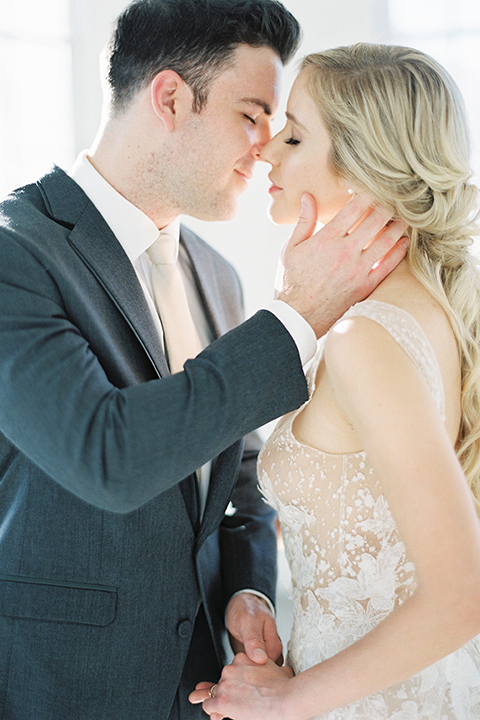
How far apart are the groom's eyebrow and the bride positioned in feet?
0.75

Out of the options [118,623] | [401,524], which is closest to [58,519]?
[118,623]

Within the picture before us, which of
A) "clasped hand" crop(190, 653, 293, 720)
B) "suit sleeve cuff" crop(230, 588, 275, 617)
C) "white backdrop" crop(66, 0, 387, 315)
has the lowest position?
"suit sleeve cuff" crop(230, 588, 275, 617)

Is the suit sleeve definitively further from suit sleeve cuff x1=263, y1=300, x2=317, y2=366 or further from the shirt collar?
the shirt collar

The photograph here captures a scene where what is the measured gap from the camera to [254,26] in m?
1.55

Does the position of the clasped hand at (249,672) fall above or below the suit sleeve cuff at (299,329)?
→ below

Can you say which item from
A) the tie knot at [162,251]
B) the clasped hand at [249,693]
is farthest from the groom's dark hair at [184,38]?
the clasped hand at [249,693]

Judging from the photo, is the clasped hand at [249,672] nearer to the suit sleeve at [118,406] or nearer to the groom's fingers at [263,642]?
the groom's fingers at [263,642]

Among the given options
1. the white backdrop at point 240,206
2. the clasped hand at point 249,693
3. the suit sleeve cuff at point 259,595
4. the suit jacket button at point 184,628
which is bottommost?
the suit sleeve cuff at point 259,595

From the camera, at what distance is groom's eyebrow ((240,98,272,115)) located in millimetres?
1577

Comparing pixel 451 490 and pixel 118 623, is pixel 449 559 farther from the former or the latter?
pixel 118 623

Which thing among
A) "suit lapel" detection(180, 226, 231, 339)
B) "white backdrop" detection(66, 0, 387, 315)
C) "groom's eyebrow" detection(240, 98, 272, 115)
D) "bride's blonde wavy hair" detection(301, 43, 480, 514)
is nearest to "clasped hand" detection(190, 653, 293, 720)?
"bride's blonde wavy hair" detection(301, 43, 480, 514)

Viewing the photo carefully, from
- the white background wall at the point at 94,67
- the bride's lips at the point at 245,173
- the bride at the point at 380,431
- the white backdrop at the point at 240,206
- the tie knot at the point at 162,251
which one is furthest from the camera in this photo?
the white backdrop at the point at 240,206

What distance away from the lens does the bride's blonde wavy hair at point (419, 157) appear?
1230 mm

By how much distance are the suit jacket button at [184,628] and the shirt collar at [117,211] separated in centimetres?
75
